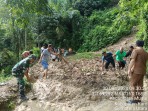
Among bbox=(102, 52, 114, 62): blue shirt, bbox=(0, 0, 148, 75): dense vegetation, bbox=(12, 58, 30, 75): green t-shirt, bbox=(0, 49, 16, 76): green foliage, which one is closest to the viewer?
bbox=(12, 58, 30, 75): green t-shirt

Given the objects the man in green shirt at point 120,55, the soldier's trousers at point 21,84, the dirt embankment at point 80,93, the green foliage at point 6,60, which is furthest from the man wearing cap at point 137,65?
the green foliage at point 6,60

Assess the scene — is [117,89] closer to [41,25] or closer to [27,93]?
[27,93]

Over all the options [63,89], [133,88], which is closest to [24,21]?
[63,89]

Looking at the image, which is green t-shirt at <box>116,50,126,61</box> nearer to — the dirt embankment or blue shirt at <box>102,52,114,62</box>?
blue shirt at <box>102,52,114,62</box>

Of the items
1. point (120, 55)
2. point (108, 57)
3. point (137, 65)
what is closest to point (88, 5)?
point (120, 55)

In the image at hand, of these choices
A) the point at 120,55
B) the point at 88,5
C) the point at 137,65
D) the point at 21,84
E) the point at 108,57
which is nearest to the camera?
the point at 137,65

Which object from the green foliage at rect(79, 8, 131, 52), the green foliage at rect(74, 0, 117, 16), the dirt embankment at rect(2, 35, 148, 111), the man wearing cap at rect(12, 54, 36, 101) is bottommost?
the dirt embankment at rect(2, 35, 148, 111)

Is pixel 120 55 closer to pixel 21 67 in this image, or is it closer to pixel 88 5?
pixel 21 67

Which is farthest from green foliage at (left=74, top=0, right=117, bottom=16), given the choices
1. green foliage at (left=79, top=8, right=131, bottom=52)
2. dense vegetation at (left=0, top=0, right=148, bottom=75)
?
green foliage at (left=79, top=8, right=131, bottom=52)

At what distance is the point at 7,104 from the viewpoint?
27.0 ft

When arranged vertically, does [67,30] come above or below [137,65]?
above

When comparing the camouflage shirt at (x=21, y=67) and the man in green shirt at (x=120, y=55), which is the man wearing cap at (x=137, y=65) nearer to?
the camouflage shirt at (x=21, y=67)

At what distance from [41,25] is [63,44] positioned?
9.46ft

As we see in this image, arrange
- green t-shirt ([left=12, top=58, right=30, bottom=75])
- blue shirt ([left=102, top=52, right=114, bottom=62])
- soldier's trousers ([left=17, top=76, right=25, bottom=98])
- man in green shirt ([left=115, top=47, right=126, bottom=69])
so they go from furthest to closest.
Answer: man in green shirt ([left=115, top=47, right=126, bottom=69]), blue shirt ([left=102, top=52, right=114, bottom=62]), soldier's trousers ([left=17, top=76, right=25, bottom=98]), green t-shirt ([left=12, top=58, right=30, bottom=75])
